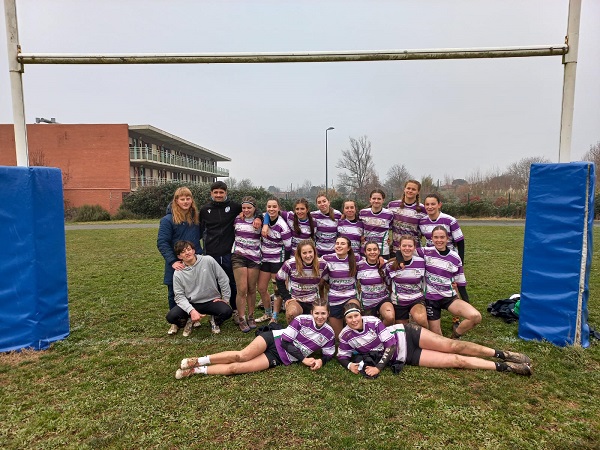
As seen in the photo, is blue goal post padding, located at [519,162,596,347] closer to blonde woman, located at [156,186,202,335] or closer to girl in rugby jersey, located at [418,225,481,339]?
girl in rugby jersey, located at [418,225,481,339]

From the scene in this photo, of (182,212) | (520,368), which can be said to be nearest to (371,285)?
(520,368)

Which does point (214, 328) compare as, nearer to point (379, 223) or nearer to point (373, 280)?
point (373, 280)

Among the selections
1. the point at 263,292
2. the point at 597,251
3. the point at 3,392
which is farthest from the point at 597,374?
the point at 597,251

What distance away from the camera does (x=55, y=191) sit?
4402 mm

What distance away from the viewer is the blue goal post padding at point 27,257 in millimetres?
4082

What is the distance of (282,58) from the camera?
4293 mm

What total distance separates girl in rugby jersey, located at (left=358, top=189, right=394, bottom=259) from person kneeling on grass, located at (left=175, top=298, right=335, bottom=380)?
157 centimetres

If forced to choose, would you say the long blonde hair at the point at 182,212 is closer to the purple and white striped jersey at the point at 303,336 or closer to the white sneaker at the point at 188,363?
the white sneaker at the point at 188,363

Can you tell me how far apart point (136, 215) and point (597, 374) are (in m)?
28.4

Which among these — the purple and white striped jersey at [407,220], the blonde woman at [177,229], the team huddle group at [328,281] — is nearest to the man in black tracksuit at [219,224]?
the team huddle group at [328,281]

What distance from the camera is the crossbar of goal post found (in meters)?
4.13

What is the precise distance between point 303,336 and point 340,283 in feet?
2.78

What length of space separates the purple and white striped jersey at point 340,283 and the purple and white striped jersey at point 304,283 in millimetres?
140

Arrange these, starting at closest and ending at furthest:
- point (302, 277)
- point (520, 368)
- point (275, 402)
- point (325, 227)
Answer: point (275, 402) < point (520, 368) < point (302, 277) < point (325, 227)
